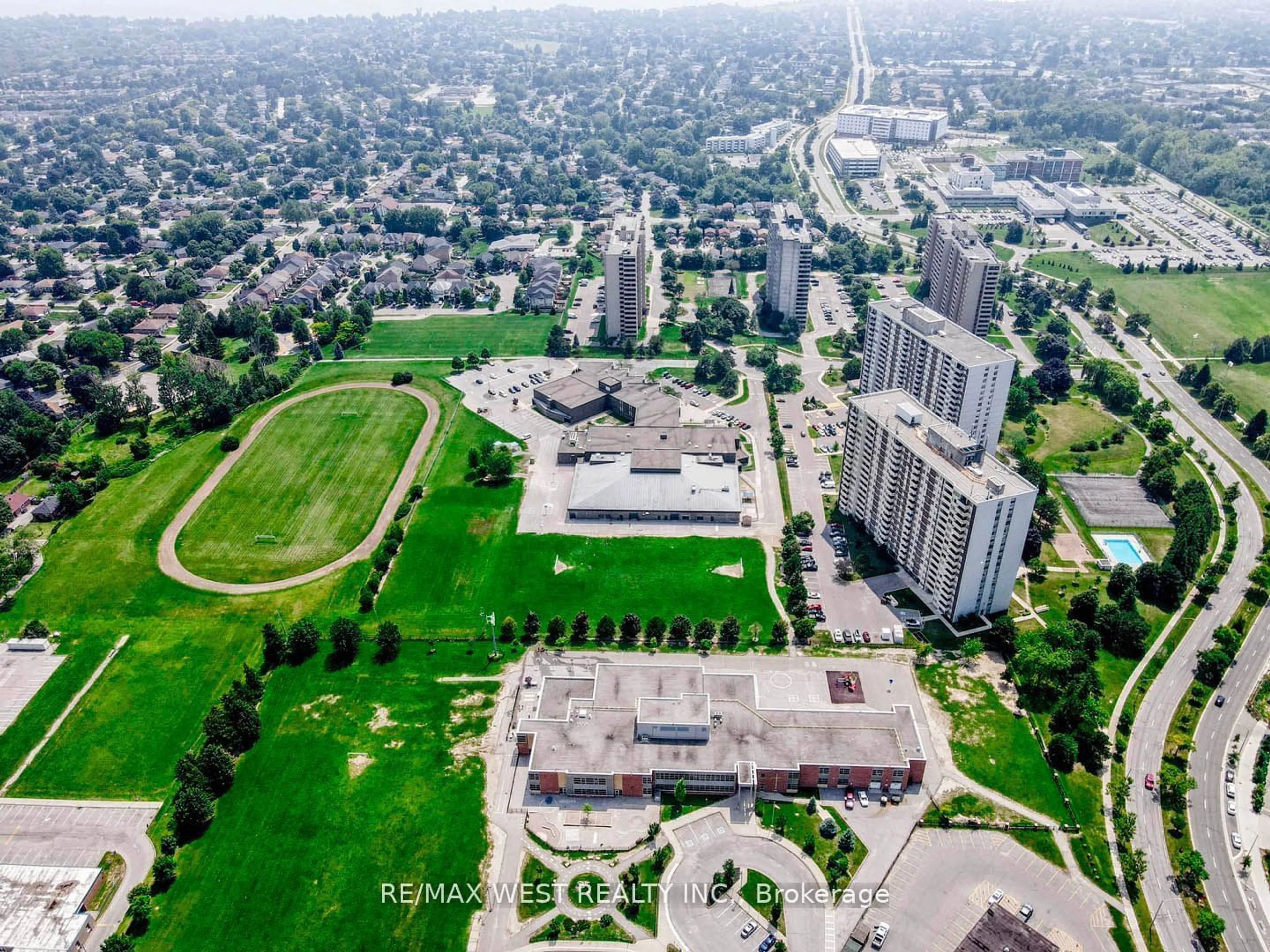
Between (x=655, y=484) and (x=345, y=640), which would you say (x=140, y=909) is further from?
(x=655, y=484)

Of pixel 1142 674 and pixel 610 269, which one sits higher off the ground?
pixel 610 269

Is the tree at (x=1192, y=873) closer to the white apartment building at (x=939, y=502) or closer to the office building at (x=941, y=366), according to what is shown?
the white apartment building at (x=939, y=502)

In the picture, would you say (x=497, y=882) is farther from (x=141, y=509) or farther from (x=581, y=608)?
(x=141, y=509)

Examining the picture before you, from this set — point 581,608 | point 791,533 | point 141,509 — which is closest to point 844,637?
point 791,533

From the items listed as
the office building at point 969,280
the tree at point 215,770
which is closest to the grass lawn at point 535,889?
the tree at point 215,770

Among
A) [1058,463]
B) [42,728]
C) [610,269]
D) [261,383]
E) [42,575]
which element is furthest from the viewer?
[610,269]

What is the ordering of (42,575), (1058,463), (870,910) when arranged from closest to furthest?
(870,910) → (42,575) → (1058,463)
